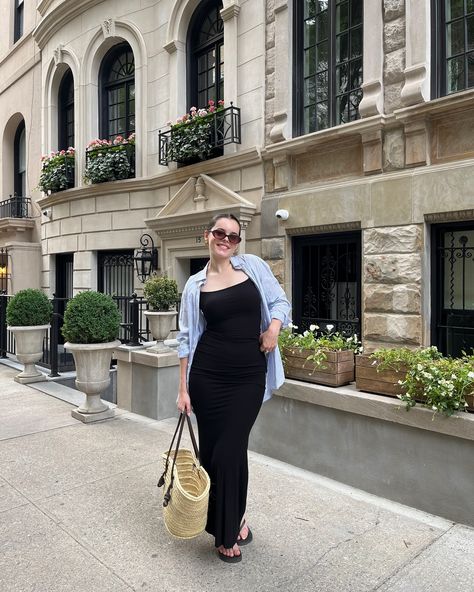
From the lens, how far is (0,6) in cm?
1636

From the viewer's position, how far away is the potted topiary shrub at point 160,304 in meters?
6.53

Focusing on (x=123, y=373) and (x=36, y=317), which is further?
(x=36, y=317)

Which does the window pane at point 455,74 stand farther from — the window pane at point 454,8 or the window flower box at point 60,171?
the window flower box at point 60,171

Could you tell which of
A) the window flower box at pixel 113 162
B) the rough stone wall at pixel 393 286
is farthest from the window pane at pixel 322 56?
the window flower box at pixel 113 162

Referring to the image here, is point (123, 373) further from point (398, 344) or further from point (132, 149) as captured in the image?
point (132, 149)

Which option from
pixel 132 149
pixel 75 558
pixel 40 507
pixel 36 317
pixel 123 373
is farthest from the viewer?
pixel 132 149

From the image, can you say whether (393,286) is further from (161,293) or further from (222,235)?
(222,235)

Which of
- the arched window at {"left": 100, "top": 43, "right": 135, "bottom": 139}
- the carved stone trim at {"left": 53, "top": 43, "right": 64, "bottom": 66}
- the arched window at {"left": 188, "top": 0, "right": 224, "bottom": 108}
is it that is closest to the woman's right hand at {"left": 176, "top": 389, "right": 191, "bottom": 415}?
the arched window at {"left": 188, "top": 0, "right": 224, "bottom": 108}

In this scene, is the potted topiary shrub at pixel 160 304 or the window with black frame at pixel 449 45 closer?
the window with black frame at pixel 449 45

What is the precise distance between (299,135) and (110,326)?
171 inches

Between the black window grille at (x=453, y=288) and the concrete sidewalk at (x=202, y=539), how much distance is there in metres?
2.93

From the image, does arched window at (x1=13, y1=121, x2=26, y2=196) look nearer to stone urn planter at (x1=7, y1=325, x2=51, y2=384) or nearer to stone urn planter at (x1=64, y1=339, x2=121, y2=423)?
stone urn planter at (x1=7, y1=325, x2=51, y2=384)

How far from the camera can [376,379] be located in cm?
401

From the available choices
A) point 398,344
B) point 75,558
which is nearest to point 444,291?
point 398,344
